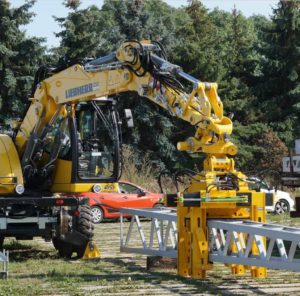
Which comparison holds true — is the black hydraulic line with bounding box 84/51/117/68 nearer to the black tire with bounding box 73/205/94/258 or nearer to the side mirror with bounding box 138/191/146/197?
the black tire with bounding box 73/205/94/258

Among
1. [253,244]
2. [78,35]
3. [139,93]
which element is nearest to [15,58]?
[78,35]

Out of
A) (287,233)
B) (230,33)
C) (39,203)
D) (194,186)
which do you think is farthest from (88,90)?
(230,33)

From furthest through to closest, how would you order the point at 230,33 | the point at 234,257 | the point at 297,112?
1. the point at 230,33
2. the point at 297,112
3. the point at 234,257

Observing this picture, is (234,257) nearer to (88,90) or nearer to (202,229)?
(202,229)

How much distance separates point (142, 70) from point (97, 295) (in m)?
4.28

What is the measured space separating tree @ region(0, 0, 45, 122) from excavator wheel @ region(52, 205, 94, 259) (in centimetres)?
2187

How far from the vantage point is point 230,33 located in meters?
57.2

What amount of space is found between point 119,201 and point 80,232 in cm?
996

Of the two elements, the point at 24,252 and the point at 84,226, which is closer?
the point at 84,226

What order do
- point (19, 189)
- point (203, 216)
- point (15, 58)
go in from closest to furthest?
point (203, 216) < point (19, 189) < point (15, 58)

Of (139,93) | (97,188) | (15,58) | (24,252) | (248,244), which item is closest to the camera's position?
(248,244)

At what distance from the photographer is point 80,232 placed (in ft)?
47.9

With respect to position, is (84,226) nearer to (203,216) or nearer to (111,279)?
(111,279)

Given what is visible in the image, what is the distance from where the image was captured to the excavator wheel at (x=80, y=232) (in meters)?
14.6
